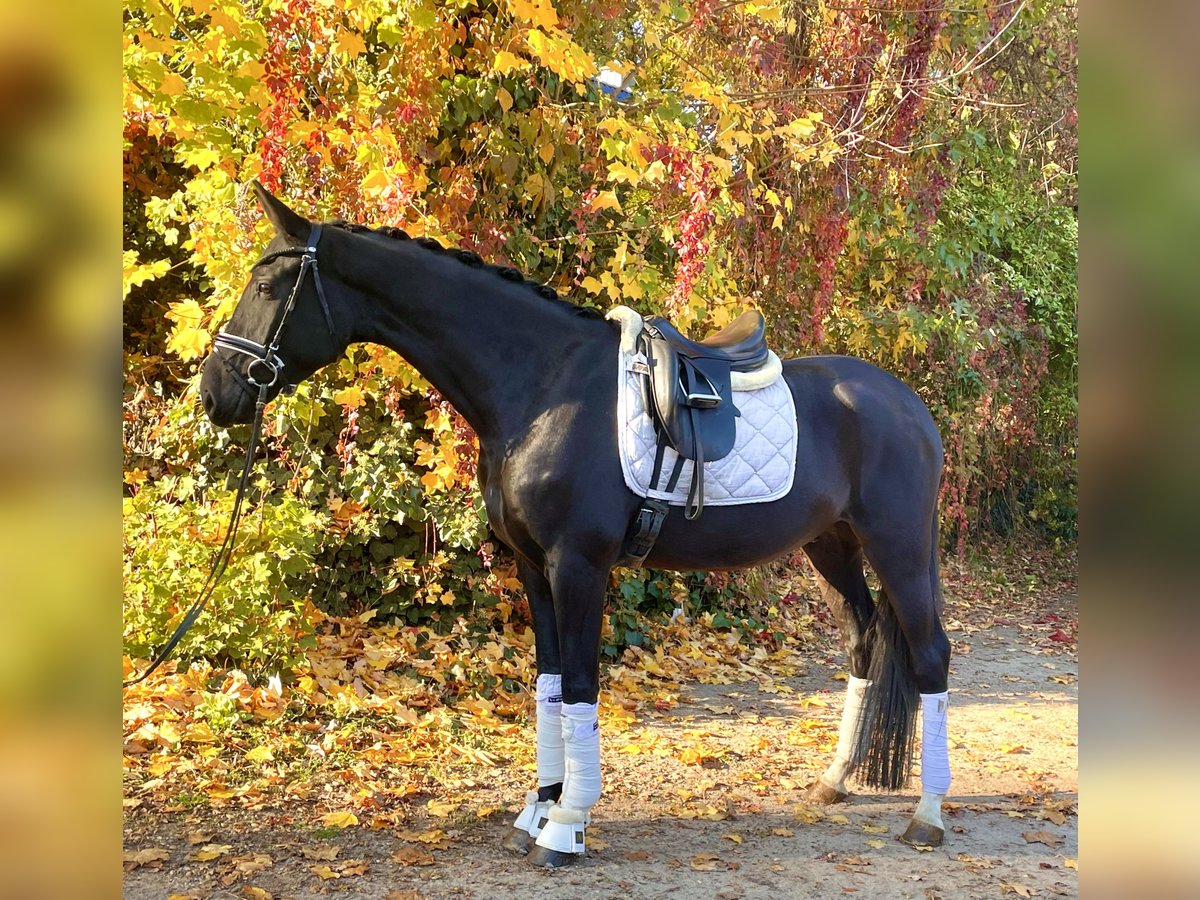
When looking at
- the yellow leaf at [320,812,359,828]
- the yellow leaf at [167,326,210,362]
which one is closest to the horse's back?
the yellow leaf at [320,812,359,828]

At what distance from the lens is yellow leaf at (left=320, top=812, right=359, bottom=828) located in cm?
352

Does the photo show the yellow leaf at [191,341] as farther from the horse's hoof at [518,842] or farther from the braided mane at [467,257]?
the horse's hoof at [518,842]

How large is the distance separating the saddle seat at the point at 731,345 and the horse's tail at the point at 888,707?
1079mm

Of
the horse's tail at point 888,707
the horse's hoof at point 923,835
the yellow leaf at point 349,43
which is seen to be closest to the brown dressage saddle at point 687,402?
the horse's tail at point 888,707

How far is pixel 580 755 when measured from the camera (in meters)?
3.16

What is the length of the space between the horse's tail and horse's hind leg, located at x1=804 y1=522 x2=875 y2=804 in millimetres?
98

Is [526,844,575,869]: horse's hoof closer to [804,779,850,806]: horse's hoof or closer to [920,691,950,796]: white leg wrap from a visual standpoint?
[804,779,850,806]: horse's hoof

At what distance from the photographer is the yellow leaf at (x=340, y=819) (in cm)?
352
